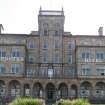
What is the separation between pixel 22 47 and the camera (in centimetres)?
7006

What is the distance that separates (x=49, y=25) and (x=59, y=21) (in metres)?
2.39

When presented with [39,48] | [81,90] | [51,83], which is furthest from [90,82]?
[39,48]

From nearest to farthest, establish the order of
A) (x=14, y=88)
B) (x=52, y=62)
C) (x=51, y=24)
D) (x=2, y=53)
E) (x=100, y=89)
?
(x=2, y=53) → (x=14, y=88) → (x=100, y=89) → (x=52, y=62) → (x=51, y=24)

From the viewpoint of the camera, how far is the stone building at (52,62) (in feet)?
222

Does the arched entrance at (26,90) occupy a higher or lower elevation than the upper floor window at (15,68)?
lower

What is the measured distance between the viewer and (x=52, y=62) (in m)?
73.5

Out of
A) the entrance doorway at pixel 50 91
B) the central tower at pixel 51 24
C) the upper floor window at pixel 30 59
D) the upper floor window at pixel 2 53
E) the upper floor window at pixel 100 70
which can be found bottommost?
the entrance doorway at pixel 50 91

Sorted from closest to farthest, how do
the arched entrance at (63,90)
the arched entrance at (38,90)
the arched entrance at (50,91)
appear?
1. the arched entrance at (38,90)
2. the arched entrance at (50,91)
3. the arched entrance at (63,90)

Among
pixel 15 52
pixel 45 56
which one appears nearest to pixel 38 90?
pixel 45 56

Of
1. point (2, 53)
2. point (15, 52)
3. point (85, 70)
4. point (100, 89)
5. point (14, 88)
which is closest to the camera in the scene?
point (85, 70)

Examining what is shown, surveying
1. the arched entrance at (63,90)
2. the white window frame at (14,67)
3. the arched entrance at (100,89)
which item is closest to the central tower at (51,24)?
the white window frame at (14,67)

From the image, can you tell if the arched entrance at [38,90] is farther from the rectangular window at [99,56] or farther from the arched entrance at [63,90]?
the rectangular window at [99,56]

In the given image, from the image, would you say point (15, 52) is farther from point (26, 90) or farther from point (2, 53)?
point (26, 90)

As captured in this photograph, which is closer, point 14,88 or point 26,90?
point 14,88
